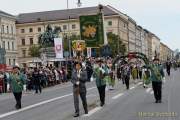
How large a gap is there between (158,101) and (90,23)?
32437 millimetres

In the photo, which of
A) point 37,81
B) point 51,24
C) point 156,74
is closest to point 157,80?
point 156,74

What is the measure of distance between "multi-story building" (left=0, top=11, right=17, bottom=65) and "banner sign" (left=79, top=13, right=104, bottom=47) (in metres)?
62.8

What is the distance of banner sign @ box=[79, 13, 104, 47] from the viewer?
52750mm

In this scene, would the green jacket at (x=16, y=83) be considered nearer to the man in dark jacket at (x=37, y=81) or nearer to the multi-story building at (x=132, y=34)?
the man in dark jacket at (x=37, y=81)

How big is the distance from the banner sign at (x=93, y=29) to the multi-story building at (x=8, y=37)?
62764 mm

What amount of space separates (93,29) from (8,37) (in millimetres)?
70728

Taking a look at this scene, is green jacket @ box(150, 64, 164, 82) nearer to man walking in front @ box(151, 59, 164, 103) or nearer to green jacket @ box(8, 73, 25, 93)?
man walking in front @ box(151, 59, 164, 103)

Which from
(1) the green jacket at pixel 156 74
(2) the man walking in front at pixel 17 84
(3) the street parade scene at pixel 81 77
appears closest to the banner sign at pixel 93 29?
(3) the street parade scene at pixel 81 77

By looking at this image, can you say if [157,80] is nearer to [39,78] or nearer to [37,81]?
[37,81]

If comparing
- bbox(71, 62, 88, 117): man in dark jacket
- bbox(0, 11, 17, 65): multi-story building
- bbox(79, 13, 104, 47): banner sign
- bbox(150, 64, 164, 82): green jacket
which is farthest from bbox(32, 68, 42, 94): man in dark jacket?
bbox(0, 11, 17, 65): multi-story building

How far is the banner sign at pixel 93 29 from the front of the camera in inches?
2077

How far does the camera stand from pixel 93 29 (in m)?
52.9

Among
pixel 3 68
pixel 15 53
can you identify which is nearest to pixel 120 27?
pixel 15 53

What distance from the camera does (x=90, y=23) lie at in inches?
2090
